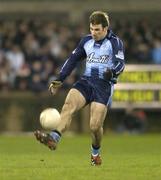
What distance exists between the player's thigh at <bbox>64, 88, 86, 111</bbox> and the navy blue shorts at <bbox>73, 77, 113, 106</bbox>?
79mm

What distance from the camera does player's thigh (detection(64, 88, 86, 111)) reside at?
44.5ft

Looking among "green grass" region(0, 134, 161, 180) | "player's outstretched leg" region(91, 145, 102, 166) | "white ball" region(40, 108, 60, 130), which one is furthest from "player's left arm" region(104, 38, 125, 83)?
"green grass" region(0, 134, 161, 180)

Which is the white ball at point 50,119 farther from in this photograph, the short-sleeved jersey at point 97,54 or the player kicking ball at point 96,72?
the short-sleeved jersey at point 97,54

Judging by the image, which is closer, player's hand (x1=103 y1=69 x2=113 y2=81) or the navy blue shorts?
player's hand (x1=103 y1=69 x2=113 y2=81)

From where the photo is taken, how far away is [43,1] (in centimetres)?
3100

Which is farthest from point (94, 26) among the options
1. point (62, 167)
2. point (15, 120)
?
point (15, 120)

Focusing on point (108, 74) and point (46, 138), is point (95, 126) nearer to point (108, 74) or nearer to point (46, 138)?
point (108, 74)

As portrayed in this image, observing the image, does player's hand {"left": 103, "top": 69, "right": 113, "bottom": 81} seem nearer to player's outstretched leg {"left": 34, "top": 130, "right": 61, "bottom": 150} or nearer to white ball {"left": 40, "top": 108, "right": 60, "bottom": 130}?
white ball {"left": 40, "top": 108, "right": 60, "bottom": 130}

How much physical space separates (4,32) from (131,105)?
4496 millimetres

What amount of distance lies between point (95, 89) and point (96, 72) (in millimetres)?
274

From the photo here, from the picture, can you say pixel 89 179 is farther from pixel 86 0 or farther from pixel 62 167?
pixel 86 0

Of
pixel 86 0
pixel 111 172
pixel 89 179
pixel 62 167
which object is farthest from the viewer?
pixel 86 0

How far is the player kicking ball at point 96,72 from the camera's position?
1364cm

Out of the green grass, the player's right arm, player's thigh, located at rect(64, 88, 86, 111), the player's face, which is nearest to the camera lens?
the green grass
